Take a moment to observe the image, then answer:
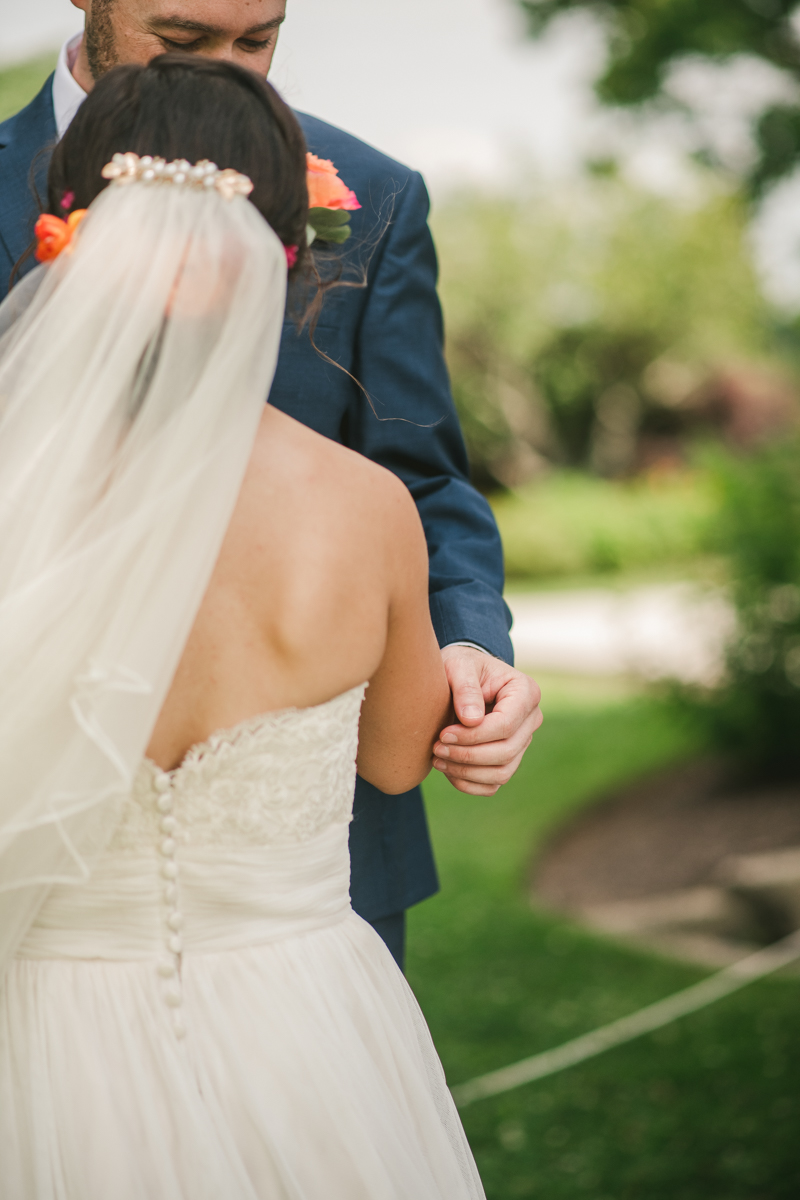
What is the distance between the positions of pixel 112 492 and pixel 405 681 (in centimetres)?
52

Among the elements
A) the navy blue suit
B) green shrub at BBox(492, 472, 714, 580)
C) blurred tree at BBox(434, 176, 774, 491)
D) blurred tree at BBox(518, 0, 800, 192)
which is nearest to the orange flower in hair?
the navy blue suit

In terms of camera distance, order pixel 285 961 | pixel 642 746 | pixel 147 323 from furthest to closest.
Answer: pixel 642 746, pixel 285 961, pixel 147 323

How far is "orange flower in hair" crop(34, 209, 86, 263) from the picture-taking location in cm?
143

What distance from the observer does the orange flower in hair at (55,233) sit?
1.43 m

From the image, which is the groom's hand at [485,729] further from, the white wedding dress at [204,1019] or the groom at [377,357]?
the white wedding dress at [204,1019]

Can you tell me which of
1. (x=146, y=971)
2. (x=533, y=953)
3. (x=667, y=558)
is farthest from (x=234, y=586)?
(x=667, y=558)

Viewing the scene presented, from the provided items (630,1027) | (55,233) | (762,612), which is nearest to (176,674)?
(55,233)

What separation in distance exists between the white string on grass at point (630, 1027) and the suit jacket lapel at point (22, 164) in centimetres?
337

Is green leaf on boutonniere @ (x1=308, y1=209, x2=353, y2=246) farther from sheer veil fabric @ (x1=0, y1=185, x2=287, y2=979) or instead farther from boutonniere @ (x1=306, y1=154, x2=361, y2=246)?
sheer veil fabric @ (x1=0, y1=185, x2=287, y2=979)

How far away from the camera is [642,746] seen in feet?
28.4

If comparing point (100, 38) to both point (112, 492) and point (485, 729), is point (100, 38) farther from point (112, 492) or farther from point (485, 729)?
point (485, 729)

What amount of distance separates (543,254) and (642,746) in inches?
693

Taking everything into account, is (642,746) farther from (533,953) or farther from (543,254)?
(543,254)

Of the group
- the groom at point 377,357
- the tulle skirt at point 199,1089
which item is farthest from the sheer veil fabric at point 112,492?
the groom at point 377,357
